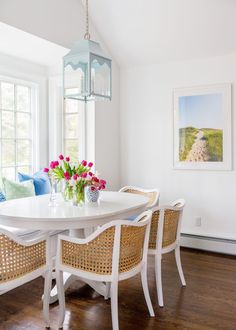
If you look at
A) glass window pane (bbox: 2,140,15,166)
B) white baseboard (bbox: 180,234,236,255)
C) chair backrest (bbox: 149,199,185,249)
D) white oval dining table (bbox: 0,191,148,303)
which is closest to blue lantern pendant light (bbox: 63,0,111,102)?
white oval dining table (bbox: 0,191,148,303)

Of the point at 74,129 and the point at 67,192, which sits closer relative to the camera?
the point at 67,192

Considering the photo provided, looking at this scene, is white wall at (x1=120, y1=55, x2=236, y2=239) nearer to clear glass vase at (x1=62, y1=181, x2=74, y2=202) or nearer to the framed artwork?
the framed artwork

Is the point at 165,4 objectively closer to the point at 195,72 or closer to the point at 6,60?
the point at 195,72

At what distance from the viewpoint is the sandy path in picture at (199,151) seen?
152 inches

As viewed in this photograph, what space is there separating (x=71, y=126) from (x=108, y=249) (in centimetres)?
240

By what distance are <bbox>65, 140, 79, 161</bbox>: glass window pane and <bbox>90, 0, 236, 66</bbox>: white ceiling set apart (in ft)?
4.20

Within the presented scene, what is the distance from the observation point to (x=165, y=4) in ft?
11.2

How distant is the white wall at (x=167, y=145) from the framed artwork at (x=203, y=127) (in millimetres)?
75

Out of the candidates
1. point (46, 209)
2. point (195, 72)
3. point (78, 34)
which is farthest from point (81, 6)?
point (46, 209)

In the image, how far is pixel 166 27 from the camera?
12.0ft

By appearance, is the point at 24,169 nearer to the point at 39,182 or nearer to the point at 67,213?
the point at 39,182

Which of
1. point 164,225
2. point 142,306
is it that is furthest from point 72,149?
point 142,306

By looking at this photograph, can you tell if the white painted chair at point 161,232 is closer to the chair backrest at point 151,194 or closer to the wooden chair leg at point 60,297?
the chair backrest at point 151,194

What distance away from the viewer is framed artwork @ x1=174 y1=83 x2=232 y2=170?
12.2ft
